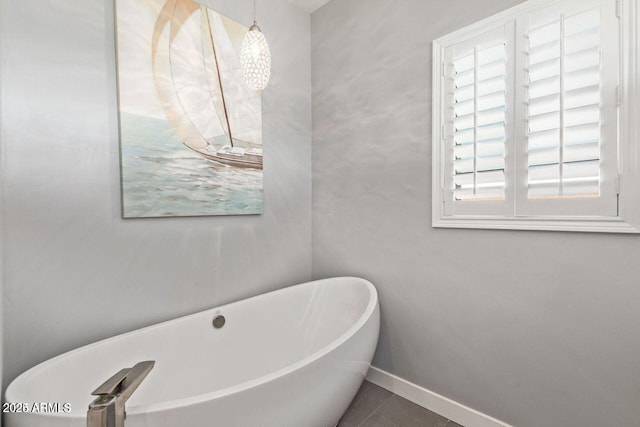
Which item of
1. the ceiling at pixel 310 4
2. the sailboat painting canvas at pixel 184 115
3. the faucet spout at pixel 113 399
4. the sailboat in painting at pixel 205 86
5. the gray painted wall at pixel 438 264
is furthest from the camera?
the ceiling at pixel 310 4

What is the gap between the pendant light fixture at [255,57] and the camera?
4.03ft

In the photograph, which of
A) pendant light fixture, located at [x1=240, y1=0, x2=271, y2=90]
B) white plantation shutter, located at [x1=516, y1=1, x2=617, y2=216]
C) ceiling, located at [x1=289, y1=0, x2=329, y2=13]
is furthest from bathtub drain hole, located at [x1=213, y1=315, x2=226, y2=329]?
ceiling, located at [x1=289, y1=0, x2=329, y2=13]

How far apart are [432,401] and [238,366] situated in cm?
110

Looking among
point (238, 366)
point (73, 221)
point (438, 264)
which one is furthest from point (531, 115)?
point (73, 221)

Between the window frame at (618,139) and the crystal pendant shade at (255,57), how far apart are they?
0.91 m

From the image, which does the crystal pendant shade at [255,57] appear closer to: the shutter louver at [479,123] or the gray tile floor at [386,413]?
the shutter louver at [479,123]

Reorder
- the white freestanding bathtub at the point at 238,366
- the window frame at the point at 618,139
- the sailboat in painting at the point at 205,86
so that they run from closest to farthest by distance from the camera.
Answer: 1. the white freestanding bathtub at the point at 238,366
2. the window frame at the point at 618,139
3. the sailboat in painting at the point at 205,86

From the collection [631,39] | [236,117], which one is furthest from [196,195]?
[631,39]

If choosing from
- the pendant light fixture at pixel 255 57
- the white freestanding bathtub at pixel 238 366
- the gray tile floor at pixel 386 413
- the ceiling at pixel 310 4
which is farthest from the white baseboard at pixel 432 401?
the ceiling at pixel 310 4

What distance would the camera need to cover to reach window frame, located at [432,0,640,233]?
1061 mm

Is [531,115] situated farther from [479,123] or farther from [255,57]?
[255,57]

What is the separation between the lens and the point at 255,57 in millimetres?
1243

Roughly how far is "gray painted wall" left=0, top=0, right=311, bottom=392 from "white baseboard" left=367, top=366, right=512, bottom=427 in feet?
3.76

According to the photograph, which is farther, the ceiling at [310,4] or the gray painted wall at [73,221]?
the ceiling at [310,4]
